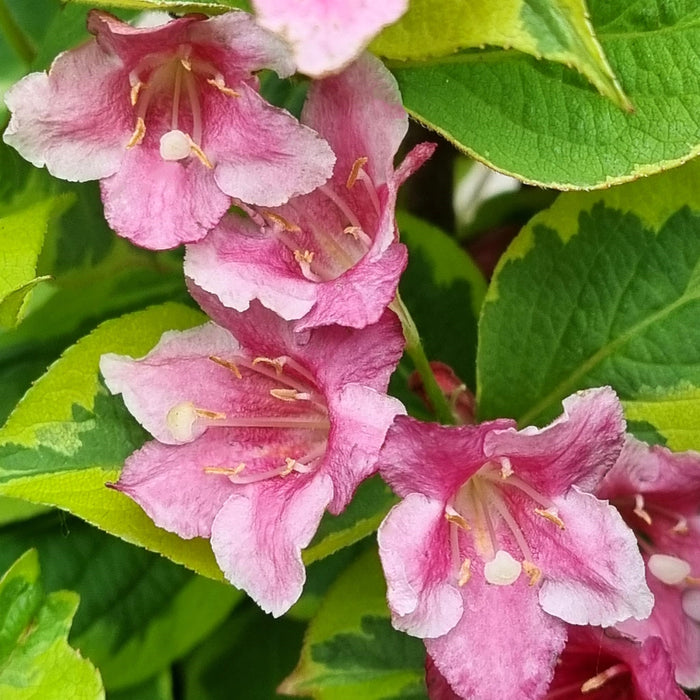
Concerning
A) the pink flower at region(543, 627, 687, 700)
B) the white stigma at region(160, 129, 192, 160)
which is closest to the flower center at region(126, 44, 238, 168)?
the white stigma at region(160, 129, 192, 160)

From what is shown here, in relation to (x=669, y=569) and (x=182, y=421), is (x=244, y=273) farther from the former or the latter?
(x=669, y=569)

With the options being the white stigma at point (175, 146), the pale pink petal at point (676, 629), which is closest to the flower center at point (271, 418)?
the white stigma at point (175, 146)

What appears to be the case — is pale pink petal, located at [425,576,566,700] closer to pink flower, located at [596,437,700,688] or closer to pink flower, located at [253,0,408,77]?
pink flower, located at [596,437,700,688]

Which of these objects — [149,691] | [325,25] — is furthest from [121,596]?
[325,25]

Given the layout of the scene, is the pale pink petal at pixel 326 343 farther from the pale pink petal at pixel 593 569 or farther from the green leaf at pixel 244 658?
the green leaf at pixel 244 658

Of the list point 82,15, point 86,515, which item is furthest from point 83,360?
point 82,15

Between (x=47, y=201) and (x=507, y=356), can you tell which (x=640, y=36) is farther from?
(x=47, y=201)
